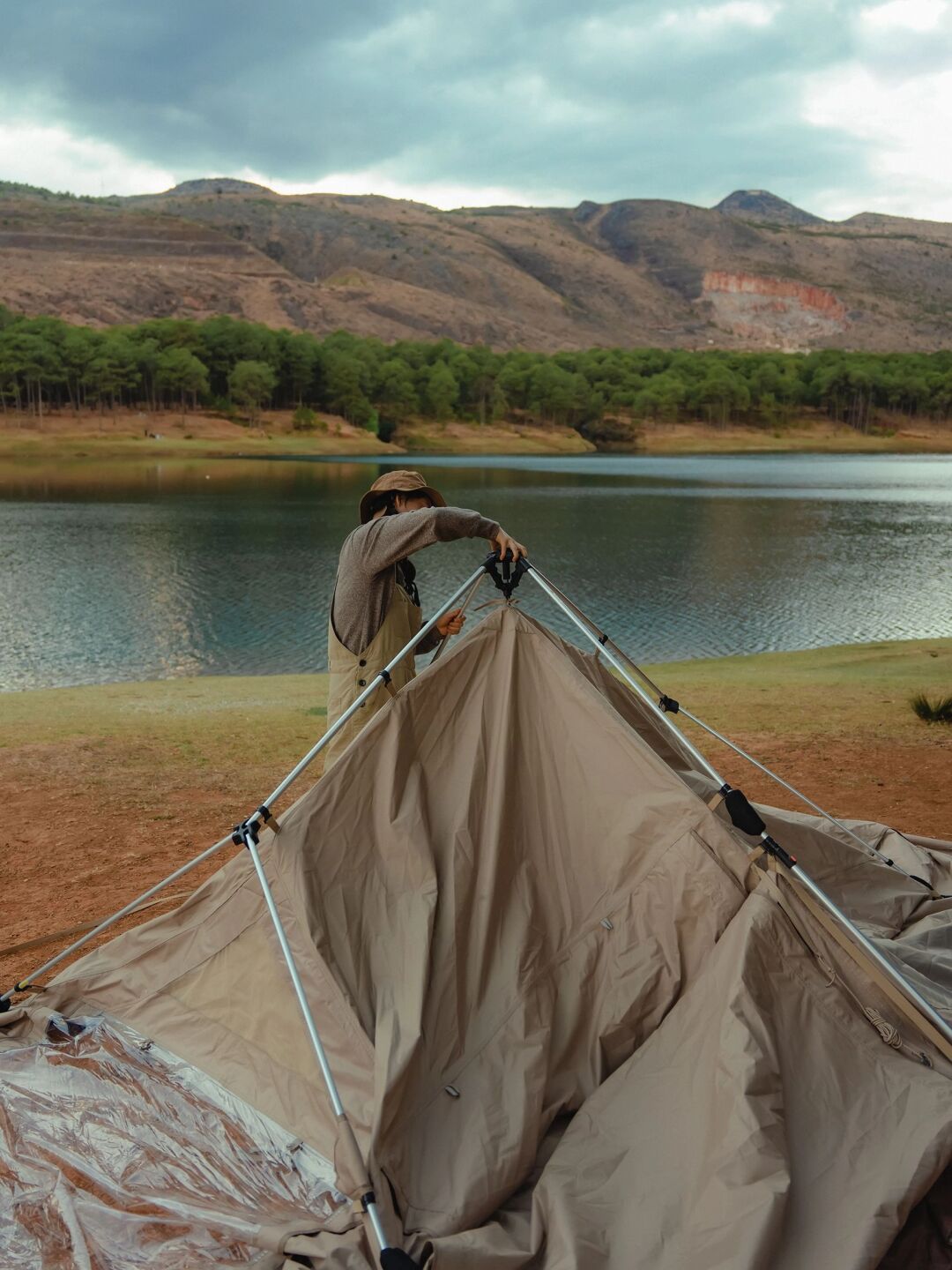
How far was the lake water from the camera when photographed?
21062 mm

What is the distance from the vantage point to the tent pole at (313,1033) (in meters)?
3.05

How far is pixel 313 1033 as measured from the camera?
361 centimetres

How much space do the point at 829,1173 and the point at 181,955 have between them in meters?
2.66

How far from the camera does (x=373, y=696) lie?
4.87m

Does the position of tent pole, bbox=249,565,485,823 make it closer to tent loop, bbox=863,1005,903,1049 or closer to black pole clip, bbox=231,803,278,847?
black pole clip, bbox=231,803,278,847

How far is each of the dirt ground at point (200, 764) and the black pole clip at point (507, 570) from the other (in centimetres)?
293

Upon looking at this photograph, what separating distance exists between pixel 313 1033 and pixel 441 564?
27.9 metres

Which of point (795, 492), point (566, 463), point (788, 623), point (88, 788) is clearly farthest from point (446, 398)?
point (88, 788)

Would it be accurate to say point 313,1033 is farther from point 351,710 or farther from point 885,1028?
point 885,1028

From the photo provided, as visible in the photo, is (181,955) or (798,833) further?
(798,833)

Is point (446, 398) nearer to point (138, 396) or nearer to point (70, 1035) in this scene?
point (138, 396)

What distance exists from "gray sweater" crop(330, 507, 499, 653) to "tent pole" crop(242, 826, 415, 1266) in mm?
1204

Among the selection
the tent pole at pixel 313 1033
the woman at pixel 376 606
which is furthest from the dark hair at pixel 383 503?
the tent pole at pixel 313 1033

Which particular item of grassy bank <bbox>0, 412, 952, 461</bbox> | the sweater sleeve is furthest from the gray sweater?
grassy bank <bbox>0, 412, 952, 461</bbox>
